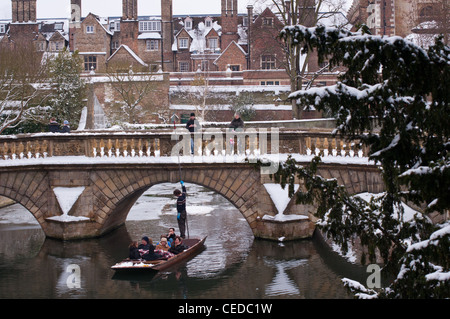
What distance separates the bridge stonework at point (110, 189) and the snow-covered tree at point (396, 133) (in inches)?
448

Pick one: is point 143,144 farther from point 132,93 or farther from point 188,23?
point 188,23

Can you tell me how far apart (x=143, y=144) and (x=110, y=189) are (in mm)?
1863

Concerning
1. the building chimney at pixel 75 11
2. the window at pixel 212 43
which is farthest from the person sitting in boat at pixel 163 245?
the building chimney at pixel 75 11

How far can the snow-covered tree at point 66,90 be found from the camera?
1454 inches

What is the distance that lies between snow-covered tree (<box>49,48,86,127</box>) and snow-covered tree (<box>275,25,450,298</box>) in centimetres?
3136

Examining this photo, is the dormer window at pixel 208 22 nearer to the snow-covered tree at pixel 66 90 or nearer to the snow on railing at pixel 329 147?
the snow-covered tree at pixel 66 90

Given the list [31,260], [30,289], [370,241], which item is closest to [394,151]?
[370,241]

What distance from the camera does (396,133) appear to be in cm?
716

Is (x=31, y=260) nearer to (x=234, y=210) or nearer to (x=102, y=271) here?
(x=102, y=271)

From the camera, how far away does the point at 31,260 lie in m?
18.2

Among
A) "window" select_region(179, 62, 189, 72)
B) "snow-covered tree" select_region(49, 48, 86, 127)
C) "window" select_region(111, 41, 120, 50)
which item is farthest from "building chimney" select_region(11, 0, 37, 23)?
"snow-covered tree" select_region(49, 48, 86, 127)

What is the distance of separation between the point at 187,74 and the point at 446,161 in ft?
161

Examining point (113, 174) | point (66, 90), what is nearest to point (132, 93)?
point (66, 90)

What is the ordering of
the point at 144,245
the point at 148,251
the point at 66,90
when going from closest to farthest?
the point at 148,251
the point at 144,245
the point at 66,90
